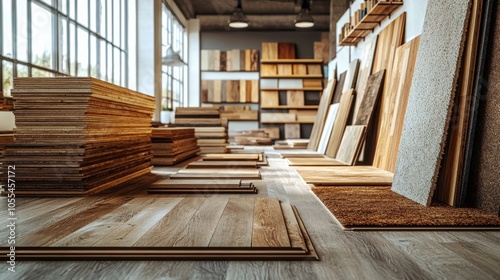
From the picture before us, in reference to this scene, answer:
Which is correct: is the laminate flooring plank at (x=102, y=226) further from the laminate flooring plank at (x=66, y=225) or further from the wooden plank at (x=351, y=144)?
the wooden plank at (x=351, y=144)

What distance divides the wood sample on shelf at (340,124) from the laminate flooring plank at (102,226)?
14.0ft

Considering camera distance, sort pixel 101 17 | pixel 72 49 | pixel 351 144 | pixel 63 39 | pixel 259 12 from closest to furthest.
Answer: pixel 351 144 → pixel 63 39 → pixel 72 49 → pixel 101 17 → pixel 259 12

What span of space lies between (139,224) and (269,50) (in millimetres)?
12312

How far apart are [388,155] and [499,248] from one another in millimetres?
3032

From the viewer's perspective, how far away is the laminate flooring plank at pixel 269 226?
1.85m

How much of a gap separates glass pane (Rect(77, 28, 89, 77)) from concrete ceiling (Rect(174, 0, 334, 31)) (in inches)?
248

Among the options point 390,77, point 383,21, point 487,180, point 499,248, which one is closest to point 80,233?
point 499,248

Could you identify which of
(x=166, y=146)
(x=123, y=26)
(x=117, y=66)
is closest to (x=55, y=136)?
(x=166, y=146)

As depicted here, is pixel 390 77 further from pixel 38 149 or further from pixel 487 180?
pixel 38 149

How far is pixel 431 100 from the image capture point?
10.1 feet

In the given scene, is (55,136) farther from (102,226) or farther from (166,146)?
(166,146)

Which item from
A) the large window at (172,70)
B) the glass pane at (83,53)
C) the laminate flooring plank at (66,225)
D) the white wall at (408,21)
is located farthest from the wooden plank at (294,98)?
the laminate flooring plank at (66,225)

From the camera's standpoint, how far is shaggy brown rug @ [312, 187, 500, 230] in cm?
222

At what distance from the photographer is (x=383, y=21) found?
604 cm
